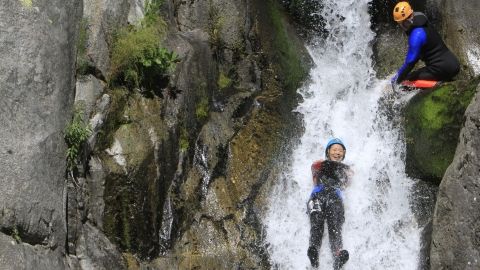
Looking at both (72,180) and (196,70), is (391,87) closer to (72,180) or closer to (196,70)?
(196,70)

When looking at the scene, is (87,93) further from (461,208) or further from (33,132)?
(461,208)

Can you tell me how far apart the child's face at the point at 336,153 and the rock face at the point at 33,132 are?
402cm

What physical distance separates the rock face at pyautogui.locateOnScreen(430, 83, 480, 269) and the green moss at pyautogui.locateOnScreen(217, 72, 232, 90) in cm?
417

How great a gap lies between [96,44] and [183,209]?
268 cm

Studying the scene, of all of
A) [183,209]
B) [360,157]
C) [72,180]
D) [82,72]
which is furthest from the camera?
[360,157]

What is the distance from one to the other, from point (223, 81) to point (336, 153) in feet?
8.13

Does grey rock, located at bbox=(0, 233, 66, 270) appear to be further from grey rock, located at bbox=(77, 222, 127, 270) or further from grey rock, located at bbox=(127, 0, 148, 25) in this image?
grey rock, located at bbox=(127, 0, 148, 25)

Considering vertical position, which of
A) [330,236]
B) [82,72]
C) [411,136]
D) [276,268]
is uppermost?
[82,72]

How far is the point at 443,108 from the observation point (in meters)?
7.91

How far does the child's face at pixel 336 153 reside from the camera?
28.9ft

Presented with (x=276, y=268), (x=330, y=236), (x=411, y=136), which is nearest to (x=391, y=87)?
(x=411, y=136)

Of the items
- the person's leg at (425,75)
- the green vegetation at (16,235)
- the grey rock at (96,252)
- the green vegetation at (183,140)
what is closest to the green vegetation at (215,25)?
the green vegetation at (183,140)

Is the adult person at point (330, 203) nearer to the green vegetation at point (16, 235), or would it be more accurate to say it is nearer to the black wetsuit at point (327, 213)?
the black wetsuit at point (327, 213)

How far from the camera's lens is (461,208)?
6.78 meters
